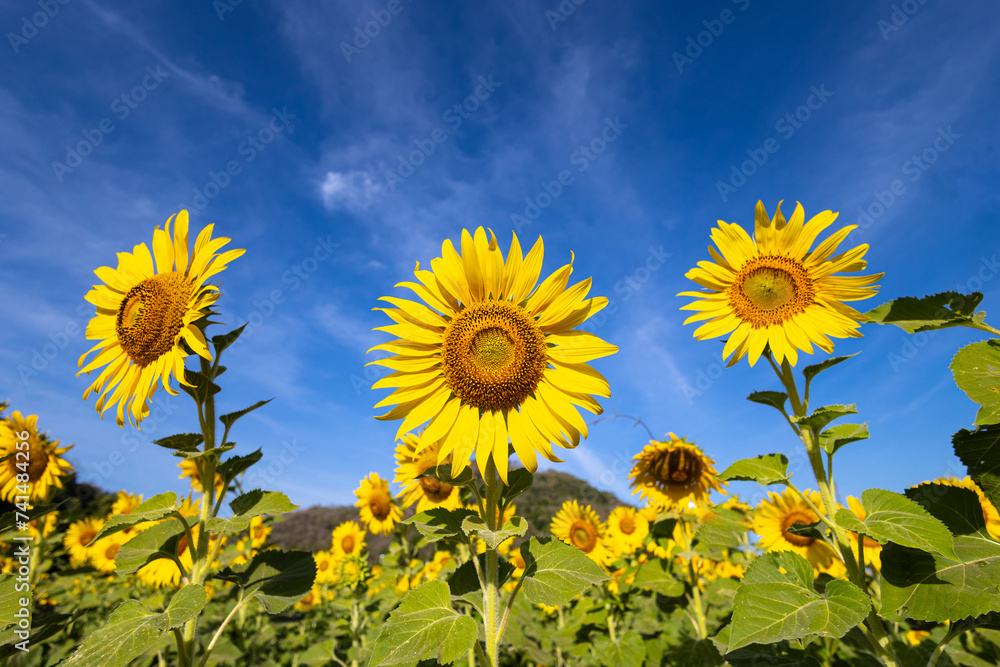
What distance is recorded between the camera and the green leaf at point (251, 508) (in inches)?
101

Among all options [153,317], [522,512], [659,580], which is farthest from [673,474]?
[522,512]

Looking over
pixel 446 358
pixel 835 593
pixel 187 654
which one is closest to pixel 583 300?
pixel 446 358

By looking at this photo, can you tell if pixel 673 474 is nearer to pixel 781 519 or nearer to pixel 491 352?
pixel 781 519

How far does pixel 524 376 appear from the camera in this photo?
8.80 ft

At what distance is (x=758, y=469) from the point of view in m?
2.75

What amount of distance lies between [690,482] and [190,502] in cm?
545

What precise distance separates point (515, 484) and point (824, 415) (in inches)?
63.9

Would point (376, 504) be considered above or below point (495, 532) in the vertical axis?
above

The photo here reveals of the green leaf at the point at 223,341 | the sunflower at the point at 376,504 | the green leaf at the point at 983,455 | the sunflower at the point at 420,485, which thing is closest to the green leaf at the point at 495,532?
the green leaf at the point at 223,341

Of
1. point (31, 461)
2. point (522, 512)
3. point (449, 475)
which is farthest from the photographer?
point (522, 512)

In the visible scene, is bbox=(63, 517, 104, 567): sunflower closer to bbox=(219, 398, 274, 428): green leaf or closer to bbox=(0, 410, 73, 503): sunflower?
bbox=(0, 410, 73, 503): sunflower

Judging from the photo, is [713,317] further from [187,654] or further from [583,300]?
[187,654]

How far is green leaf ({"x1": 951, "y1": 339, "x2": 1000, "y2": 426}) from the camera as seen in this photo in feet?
7.07

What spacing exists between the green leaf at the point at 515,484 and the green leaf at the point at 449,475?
0.21m
